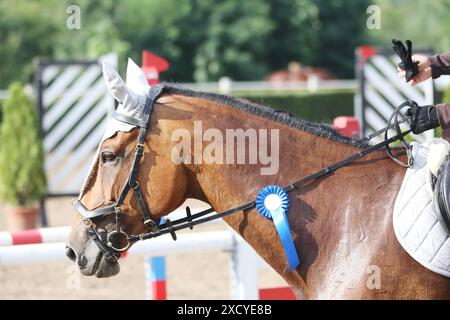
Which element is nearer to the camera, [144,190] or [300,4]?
[144,190]

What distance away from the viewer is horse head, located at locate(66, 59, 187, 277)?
3229mm

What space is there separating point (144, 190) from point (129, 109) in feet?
1.13

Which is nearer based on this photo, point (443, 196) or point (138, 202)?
point (443, 196)

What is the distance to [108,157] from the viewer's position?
3.25 m

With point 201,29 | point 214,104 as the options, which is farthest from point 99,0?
point 214,104

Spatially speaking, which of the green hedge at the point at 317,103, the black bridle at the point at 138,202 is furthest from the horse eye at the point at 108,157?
the green hedge at the point at 317,103

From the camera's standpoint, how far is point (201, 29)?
103ft

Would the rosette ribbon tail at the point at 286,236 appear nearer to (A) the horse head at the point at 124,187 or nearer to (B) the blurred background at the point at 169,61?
(A) the horse head at the point at 124,187

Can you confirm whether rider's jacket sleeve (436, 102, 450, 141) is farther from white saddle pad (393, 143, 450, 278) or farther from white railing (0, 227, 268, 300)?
white railing (0, 227, 268, 300)

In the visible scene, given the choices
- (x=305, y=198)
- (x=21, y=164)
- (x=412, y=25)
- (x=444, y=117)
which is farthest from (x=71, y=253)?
(x=412, y=25)

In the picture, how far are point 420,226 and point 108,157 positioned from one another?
4.29ft

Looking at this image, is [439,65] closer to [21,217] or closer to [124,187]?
[124,187]

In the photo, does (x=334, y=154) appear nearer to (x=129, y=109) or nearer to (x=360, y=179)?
(x=360, y=179)

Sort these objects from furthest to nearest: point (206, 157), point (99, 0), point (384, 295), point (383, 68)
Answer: point (99, 0) < point (383, 68) < point (206, 157) < point (384, 295)
